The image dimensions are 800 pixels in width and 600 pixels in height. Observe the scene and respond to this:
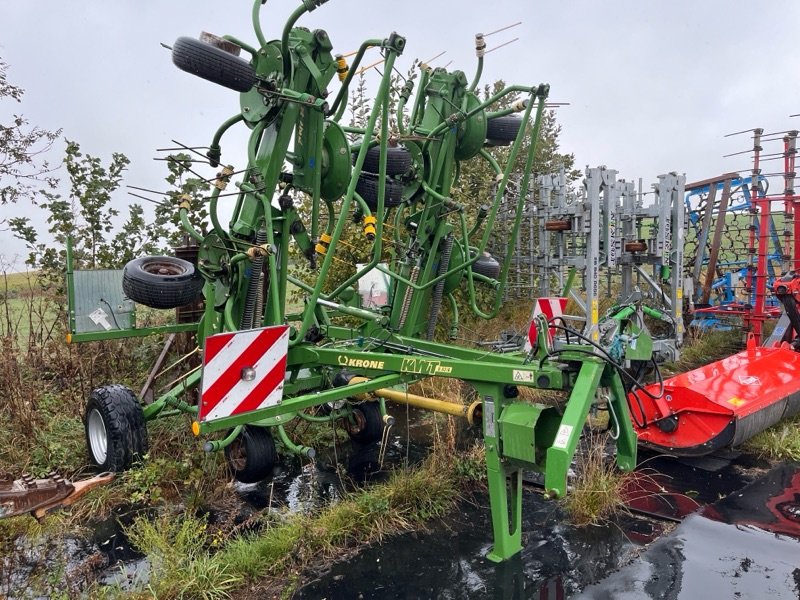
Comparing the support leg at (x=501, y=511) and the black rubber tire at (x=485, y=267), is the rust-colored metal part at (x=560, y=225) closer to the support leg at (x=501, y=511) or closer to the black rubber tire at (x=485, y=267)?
the black rubber tire at (x=485, y=267)

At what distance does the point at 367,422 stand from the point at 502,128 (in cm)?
305

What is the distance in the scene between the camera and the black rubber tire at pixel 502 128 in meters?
5.96

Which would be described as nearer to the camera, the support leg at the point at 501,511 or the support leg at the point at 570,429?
the support leg at the point at 570,429

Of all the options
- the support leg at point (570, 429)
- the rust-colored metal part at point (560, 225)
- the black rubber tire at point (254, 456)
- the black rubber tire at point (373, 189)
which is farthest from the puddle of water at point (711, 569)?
the rust-colored metal part at point (560, 225)

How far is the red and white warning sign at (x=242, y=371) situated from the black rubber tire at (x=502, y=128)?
340cm

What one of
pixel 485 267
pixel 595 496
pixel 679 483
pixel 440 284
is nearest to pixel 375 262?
pixel 440 284

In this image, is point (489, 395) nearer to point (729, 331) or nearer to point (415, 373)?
point (415, 373)

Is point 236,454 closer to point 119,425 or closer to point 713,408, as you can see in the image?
point 119,425

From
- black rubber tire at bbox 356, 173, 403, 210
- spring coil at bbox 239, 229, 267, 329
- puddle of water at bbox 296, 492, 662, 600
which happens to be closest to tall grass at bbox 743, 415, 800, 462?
puddle of water at bbox 296, 492, 662, 600

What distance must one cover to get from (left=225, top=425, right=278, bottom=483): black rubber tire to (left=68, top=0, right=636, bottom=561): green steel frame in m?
0.13

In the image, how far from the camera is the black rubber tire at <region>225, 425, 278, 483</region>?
4488mm

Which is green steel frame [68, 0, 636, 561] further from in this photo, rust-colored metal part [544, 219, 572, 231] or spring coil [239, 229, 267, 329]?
rust-colored metal part [544, 219, 572, 231]

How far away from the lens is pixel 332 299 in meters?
5.12

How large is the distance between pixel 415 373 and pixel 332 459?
6.49 ft
